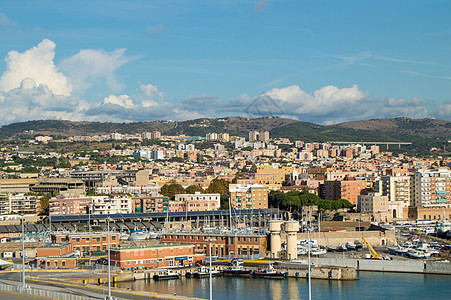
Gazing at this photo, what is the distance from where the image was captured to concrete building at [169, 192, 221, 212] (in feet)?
180

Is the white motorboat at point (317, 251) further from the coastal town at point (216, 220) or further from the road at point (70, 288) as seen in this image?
the road at point (70, 288)

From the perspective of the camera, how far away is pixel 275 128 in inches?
7096

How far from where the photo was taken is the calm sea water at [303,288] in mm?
25734

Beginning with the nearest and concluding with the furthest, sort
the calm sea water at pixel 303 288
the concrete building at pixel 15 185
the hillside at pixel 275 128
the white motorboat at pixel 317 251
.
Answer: the calm sea water at pixel 303 288 < the white motorboat at pixel 317 251 < the concrete building at pixel 15 185 < the hillside at pixel 275 128

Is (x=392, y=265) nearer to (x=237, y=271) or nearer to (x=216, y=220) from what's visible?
(x=237, y=271)

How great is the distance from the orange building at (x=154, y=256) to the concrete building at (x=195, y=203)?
2317 centimetres

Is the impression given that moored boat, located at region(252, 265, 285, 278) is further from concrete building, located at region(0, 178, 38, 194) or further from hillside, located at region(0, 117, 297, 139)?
hillside, located at region(0, 117, 297, 139)

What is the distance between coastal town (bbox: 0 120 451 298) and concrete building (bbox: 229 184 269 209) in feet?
0.27

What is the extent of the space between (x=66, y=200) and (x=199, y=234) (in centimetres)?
1961

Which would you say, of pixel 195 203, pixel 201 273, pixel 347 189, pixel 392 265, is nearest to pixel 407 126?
pixel 347 189

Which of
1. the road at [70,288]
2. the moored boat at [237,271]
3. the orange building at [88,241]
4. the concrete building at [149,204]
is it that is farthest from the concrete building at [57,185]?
the road at [70,288]

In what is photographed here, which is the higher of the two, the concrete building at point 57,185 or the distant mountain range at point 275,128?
the distant mountain range at point 275,128

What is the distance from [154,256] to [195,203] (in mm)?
25073

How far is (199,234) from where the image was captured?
3400 centimetres
